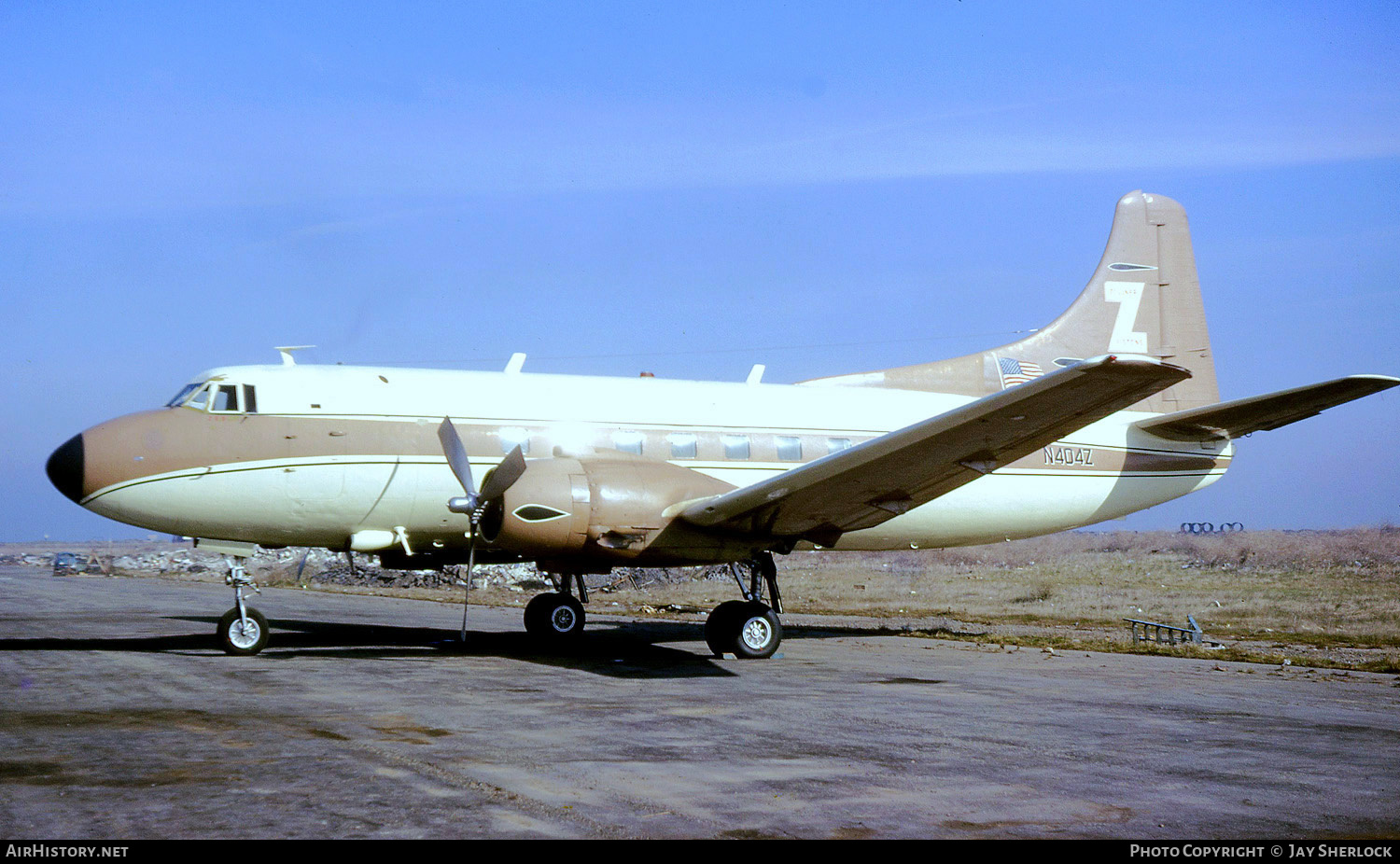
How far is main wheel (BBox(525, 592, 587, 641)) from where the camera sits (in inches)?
727

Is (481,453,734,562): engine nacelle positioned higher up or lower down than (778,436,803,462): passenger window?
lower down

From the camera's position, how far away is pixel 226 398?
1523cm

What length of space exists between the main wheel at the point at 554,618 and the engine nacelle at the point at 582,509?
3758 millimetres

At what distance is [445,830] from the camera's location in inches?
231

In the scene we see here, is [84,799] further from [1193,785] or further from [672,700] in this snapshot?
[1193,785]

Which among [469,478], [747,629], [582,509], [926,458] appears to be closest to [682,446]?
[747,629]

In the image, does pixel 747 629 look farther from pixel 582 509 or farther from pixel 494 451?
pixel 494 451

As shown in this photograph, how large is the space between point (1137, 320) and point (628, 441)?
10615 millimetres

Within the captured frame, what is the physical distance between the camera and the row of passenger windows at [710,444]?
53.5 feet

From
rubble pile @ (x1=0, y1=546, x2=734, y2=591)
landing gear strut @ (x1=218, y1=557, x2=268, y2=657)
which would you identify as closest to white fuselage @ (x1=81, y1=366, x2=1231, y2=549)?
landing gear strut @ (x1=218, y1=557, x2=268, y2=657)

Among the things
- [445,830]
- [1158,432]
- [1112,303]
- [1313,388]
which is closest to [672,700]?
[445,830]

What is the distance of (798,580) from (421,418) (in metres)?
29.8

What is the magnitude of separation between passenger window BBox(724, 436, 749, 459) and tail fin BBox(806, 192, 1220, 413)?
4.90m

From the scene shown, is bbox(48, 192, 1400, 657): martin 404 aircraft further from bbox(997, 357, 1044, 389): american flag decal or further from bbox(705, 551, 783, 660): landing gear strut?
bbox(997, 357, 1044, 389): american flag decal
